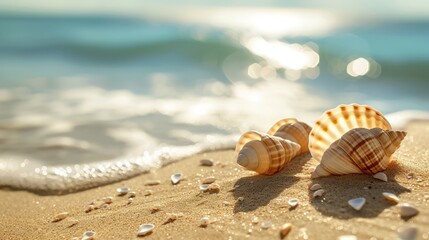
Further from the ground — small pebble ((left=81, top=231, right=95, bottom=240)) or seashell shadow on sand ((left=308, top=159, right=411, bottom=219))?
seashell shadow on sand ((left=308, top=159, right=411, bottom=219))

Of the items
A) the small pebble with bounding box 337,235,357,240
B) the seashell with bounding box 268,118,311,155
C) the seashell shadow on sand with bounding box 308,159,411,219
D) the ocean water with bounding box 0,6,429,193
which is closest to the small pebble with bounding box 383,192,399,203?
the seashell shadow on sand with bounding box 308,159,411,219

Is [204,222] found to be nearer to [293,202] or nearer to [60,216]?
[293,202]

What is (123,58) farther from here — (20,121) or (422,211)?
(422,211)

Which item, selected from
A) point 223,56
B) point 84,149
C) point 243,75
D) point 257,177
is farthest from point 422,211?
point 223,56

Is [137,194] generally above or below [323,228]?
below

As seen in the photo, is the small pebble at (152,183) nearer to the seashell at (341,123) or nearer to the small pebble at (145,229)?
the small pebble at (145,229)

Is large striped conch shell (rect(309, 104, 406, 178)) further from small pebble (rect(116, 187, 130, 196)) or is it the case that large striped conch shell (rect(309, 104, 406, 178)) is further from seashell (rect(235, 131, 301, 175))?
small pebble (rect(116, 187, 130, 196))
